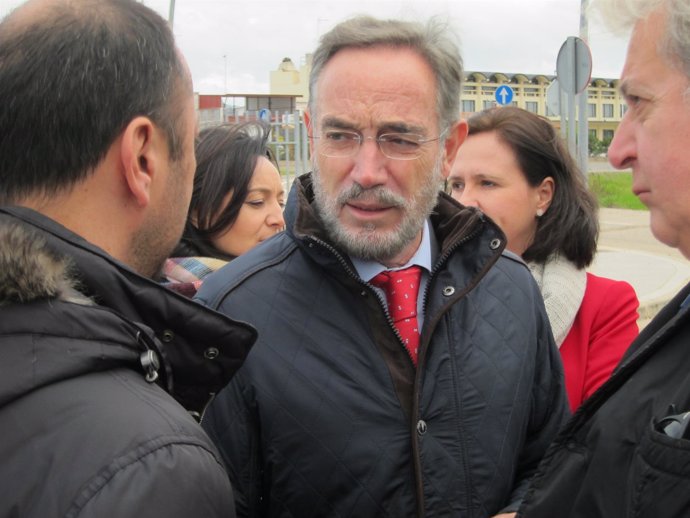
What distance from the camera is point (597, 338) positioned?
2613 mm

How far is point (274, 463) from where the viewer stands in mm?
1818

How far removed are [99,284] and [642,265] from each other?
438 inches

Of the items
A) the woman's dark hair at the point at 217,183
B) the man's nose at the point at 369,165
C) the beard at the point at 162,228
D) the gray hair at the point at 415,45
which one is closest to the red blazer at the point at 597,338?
the gray hair at the point at 415,45

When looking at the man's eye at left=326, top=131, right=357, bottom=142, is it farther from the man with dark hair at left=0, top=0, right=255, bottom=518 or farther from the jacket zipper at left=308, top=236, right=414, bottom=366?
the man with dark hair at left=0, top=0, right=255, bottom=518

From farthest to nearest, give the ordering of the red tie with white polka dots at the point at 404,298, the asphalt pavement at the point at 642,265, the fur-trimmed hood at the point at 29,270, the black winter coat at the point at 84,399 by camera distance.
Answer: the asphalt pavement at the point at 642,265, the red tie with white polka dots at the point at 404,298, the fur-trimmed hood at the point at 29,270, the black winter coat at the point at 84,399

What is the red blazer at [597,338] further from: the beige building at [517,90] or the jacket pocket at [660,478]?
the beige building at [517,90]

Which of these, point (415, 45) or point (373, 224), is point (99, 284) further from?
point (415, 45)

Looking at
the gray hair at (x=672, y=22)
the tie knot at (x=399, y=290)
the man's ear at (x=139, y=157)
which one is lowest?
the tie knot at (x=399, y=290)

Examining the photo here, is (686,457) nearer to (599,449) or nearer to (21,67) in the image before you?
(599,449)

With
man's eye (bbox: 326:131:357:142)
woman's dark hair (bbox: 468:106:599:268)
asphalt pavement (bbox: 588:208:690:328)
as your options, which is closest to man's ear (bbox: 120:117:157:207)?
man's eye (bbox: 326:131:357:142)

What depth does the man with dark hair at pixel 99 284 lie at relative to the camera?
98 centimetres

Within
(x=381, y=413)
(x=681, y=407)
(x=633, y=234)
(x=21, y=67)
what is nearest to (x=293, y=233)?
(x=381, y=413)

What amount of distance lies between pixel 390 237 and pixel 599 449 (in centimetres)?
93

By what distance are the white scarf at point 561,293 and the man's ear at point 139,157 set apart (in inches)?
65.6
